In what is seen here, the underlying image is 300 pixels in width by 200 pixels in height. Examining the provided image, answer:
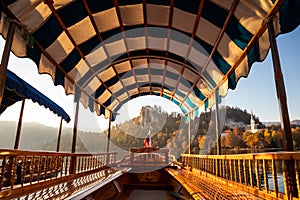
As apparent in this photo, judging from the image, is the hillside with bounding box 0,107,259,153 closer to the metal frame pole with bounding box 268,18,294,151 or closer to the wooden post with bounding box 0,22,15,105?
the wooden post with bounding box 0,22,15,105

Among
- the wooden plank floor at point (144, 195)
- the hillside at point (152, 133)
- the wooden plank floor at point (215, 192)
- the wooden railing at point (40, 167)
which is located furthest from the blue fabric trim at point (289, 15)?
the hillside at point (152, 133)

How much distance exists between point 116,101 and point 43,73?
5228mm

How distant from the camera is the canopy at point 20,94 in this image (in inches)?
176

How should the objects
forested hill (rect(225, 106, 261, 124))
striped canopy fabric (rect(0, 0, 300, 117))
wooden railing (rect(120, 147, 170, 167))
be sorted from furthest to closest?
forested hill (rect(225, 106, 261, 124)) → wooden railing (rect(120, 147, 170, 167)) → striped canopy fabric (rect(0, 0, 300, 117))

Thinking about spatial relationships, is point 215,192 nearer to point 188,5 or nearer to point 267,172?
point 267,172

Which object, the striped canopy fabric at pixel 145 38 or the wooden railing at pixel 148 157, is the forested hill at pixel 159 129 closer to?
the wooden railing at pixel 148 157

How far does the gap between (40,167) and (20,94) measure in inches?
76.0

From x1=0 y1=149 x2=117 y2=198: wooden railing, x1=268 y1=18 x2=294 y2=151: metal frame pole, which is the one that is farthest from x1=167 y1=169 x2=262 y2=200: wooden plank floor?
x1=0 y1=149 x2=117 y2=198: wooden railing

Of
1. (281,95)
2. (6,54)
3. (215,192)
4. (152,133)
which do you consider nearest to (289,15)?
(281,95)

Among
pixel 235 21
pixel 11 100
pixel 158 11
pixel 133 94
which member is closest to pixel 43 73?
pixel 158 11

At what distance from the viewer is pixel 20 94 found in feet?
15.7

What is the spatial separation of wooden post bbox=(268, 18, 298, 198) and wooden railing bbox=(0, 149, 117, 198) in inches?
133

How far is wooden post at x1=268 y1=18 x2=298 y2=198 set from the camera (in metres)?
2.15

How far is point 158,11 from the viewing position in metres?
4.49
